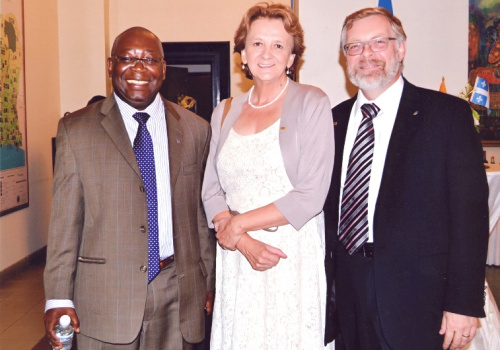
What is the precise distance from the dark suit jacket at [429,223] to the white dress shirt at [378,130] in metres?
0.06

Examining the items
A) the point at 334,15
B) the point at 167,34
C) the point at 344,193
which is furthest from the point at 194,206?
the point at 167,34

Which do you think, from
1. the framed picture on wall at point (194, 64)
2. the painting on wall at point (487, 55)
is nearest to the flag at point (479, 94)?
the painting on wall at point (487, 55)

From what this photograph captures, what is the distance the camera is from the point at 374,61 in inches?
81.4

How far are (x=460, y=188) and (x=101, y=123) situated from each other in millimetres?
1325

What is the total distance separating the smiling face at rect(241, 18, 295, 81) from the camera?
6.97ft

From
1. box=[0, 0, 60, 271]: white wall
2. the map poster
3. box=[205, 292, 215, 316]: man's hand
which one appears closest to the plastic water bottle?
box=[205, 292, 215, 316]: man's hand

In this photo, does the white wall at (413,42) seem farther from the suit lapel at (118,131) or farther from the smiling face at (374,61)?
the suit lapel at (118,131)

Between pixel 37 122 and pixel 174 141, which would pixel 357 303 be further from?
pixel 37 122

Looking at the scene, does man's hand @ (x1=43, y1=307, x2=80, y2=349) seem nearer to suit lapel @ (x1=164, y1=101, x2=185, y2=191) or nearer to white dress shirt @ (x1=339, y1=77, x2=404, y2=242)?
suit lapel @ (x1=164, y1=101, x2=185, y2=191)

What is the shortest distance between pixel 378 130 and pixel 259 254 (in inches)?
26.7

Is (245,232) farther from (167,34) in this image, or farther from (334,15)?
(167,34)

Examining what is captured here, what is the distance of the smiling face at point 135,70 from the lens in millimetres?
1965

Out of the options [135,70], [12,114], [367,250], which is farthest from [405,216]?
[12,114]

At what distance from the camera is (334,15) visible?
3.43 meters
